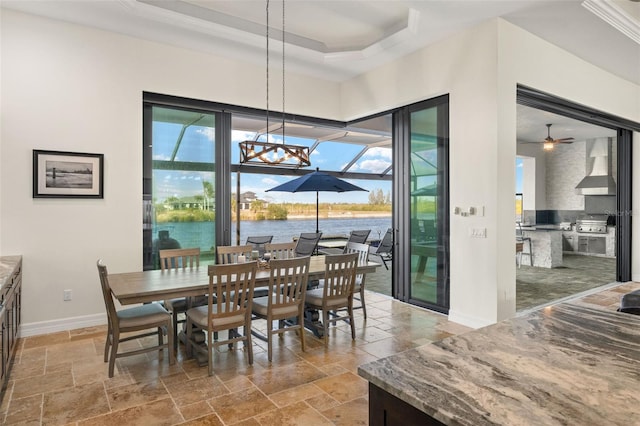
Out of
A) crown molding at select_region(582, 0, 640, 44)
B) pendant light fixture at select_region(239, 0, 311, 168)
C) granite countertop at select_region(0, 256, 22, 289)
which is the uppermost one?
crown molding at select_region(582, 0, 640, 44)

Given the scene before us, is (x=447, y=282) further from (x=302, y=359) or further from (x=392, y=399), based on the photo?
(x=392, y=399)

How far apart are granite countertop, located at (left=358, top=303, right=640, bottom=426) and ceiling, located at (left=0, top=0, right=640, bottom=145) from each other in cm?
353

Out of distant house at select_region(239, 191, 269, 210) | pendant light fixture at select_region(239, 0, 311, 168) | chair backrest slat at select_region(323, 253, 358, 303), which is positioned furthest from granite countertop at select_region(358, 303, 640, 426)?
distant house at select_region(239, 191, 269, 210)

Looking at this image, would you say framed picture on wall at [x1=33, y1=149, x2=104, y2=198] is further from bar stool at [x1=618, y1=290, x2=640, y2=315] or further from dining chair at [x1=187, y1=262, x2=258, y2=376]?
bar stool at [x1=618, y1=290, x2=640, y2=315]

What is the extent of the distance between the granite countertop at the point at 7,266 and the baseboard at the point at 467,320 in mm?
4261

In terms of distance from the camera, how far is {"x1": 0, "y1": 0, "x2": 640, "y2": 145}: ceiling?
3904mm

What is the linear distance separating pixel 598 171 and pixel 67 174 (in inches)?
440

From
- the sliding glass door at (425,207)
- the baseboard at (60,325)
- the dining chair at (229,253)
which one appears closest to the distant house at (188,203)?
the dining chair at (229,253)

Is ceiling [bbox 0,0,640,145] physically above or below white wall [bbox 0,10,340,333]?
above

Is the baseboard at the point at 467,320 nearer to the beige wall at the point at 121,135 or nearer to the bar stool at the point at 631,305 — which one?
the beige wall at the point at 121,135

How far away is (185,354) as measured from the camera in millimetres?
3547

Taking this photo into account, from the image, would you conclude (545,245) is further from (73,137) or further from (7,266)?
(7,266)

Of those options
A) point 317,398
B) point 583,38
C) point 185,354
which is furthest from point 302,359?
point 583,38

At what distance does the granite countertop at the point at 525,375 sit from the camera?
0.88 metres
